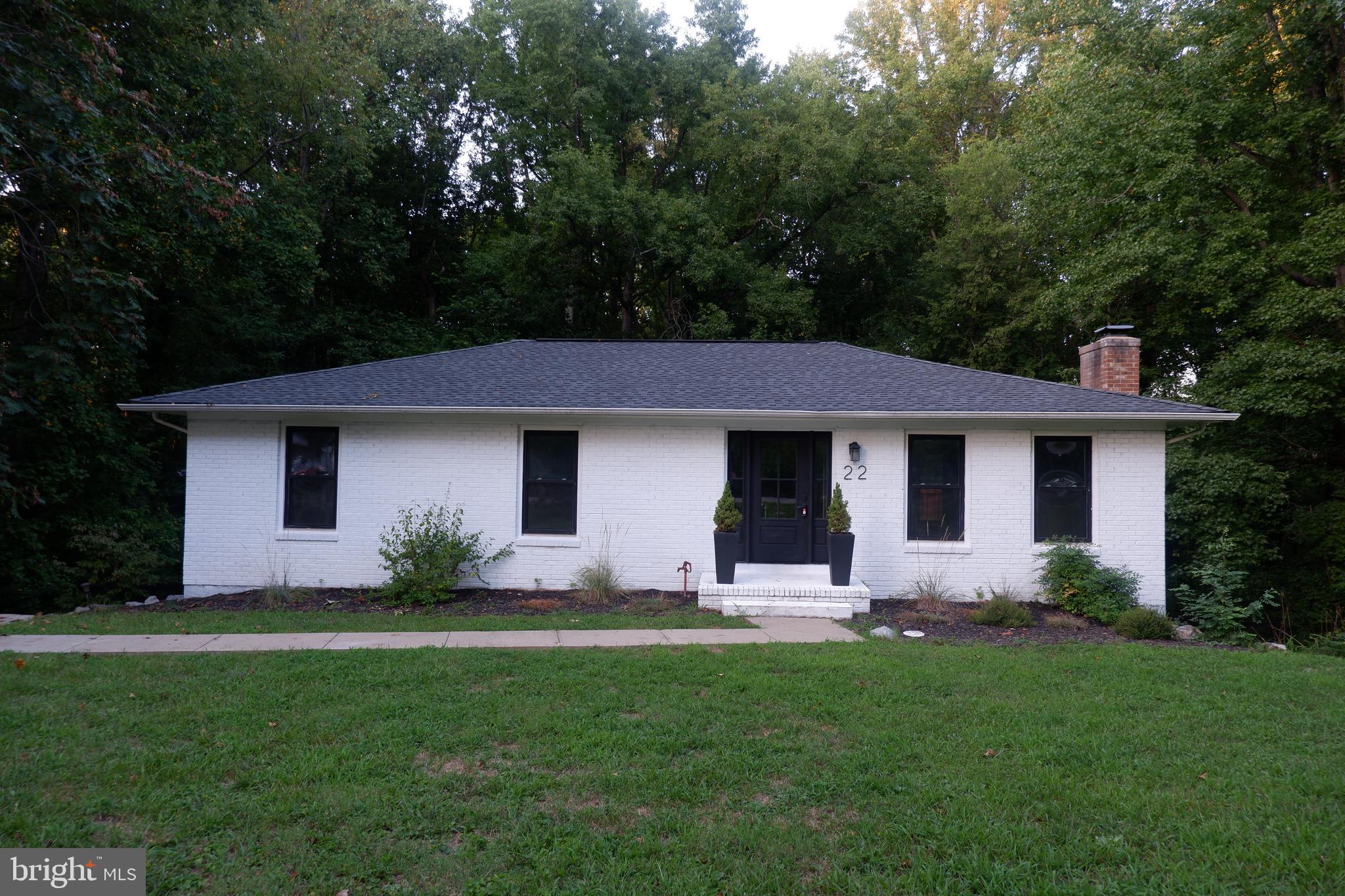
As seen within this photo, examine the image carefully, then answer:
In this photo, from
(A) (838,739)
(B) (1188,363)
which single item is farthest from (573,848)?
(B) (1188,363)

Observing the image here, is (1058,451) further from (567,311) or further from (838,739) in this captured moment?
(567,311)

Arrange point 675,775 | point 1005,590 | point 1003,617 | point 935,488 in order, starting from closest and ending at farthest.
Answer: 1. point 675,775
2. point 1003,617
3. point 1005,590
4. point 935,488

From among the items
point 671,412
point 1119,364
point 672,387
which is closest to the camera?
point 671,412

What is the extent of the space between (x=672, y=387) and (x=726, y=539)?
121 inches

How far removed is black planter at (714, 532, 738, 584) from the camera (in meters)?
10.1

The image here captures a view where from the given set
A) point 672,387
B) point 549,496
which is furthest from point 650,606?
point 672,387

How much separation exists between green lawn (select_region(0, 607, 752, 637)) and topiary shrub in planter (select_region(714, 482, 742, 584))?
627mm

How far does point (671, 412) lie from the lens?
35.8 ft

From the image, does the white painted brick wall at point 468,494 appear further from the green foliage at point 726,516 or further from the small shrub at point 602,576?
the green foliage at point 726,516

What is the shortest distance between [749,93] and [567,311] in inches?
351

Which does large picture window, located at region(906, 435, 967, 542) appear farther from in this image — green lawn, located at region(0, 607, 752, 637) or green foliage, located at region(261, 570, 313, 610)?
green foliage, located at region(261, 570, 313, 610)

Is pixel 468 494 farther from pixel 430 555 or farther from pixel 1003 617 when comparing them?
pixel 1003 617

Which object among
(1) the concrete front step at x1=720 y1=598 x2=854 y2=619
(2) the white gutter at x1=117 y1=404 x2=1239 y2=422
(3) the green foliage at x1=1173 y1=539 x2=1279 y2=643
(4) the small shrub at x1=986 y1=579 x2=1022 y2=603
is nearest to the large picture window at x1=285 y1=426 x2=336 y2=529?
(2) the white gutter at x1=117 y1=404 x2=1239 y2=422

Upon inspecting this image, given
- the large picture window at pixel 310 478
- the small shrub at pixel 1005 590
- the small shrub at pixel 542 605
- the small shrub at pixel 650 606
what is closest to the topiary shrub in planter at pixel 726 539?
the small shrub at pixel 650 606
